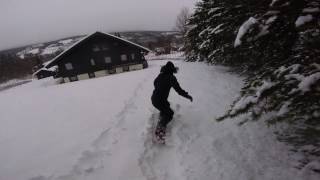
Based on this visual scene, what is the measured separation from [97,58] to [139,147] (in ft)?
110

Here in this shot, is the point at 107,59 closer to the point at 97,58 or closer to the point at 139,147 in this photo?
the point at 97,58

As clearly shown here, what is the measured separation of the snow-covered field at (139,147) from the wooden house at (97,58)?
93.9ft

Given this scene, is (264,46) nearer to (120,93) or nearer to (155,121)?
(155,121)

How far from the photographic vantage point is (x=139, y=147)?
5840 mm

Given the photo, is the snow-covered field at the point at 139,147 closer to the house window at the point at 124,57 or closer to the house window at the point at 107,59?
the house window at the point at 107,59

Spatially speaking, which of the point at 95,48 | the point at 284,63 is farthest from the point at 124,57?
the point at 284,63

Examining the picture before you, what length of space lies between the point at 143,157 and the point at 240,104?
8.29ft

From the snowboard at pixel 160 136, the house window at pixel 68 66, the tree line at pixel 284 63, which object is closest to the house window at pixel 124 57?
the house window at pixel 68 66

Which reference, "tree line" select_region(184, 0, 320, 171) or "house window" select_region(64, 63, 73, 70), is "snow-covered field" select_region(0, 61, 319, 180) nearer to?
"tree line" select_region(184, 0, 320, 171)

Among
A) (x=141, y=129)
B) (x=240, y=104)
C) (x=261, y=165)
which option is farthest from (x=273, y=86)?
(x=141, y=129)

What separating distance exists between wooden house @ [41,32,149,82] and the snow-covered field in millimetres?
28620

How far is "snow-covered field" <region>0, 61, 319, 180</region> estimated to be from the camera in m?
4.98

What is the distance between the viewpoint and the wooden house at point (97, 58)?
3622 centimetres

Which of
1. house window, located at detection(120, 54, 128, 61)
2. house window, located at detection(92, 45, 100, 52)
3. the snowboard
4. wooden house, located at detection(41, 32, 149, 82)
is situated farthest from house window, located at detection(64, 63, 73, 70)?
the snowboard
